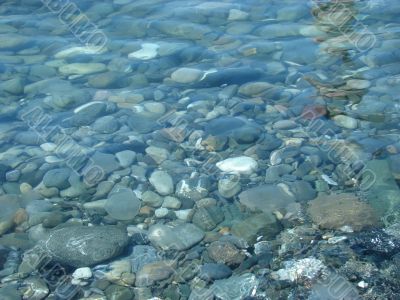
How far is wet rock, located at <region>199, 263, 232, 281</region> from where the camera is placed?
12.6 feet

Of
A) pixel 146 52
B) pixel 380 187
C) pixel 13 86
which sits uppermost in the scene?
pixel 13 86

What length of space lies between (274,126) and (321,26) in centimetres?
206

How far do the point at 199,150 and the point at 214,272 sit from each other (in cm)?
147

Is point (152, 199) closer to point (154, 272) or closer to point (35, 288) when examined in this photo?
point (154, 272)

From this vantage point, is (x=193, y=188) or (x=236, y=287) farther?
(x=193, y=188)

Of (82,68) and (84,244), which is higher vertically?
(82,68)

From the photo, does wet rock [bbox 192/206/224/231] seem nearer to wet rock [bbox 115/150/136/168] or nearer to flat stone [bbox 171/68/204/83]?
wet rock [bbox 115/150/136/168]

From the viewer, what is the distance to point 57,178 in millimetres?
4805

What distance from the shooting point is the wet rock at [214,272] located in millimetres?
3834

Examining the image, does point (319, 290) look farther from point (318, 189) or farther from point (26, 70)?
point (26, 70)

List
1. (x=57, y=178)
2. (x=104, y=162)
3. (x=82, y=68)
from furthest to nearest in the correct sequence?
(x=82, y=68), (x=104, y=162), (x=57, y=178)

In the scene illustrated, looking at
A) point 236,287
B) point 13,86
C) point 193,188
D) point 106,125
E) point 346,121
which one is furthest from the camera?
point 13,86

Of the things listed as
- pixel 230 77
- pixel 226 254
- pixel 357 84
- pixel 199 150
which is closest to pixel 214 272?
pixel 226 254

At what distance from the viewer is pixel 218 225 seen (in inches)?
171
